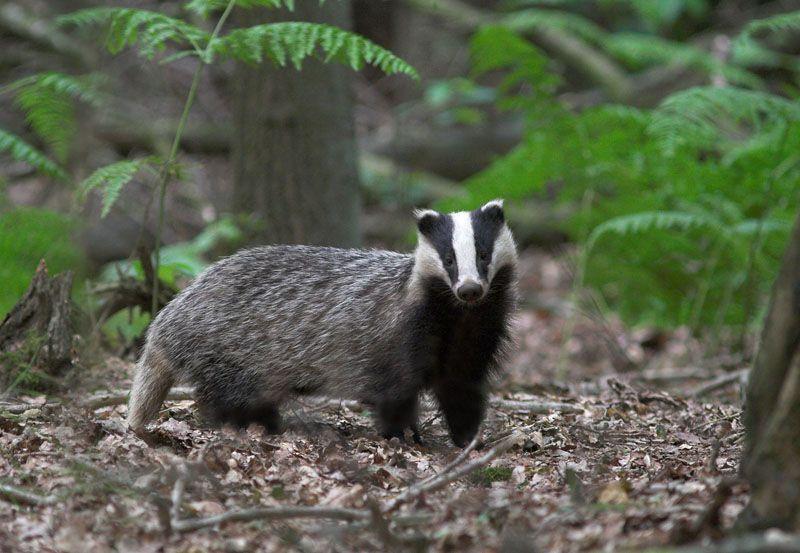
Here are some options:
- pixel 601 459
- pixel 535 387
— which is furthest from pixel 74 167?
pixel 601 459

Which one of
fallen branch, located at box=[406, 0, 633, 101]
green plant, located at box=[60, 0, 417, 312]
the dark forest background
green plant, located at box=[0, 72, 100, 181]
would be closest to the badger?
the dark forest background

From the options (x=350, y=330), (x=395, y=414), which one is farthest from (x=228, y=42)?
(x=395, y=414)

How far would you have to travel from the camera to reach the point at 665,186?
845 centimetres

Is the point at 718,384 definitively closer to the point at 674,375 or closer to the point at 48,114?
the point at 674,375

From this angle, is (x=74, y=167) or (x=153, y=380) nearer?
(x=153, y=380)

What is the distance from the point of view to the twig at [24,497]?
395 centimetres

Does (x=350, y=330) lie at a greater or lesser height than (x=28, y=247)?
lesser

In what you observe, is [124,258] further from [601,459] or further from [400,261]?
[601,459]

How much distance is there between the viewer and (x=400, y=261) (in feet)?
19.9

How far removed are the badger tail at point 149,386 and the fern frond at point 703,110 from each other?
4.04m

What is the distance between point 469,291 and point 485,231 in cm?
53

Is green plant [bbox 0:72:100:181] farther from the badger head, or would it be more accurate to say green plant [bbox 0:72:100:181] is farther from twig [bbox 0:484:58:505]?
twig [bbox 0:484:58:505]

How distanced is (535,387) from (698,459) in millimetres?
2316

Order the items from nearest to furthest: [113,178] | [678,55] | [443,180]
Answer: [113,178]
[678,55]
[443,180]
